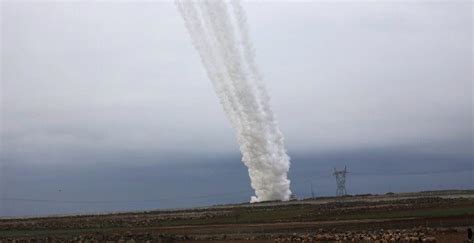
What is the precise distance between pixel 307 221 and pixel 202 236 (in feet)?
52.6

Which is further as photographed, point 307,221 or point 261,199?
point 261,199

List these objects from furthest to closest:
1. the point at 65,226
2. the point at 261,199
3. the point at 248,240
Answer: the point at 261,199, the point at 65,226, the point at 248,240

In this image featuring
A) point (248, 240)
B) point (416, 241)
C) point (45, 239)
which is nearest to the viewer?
point (416, 241)

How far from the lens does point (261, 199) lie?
377 feet

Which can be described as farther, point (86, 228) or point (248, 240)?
point (86, 228)

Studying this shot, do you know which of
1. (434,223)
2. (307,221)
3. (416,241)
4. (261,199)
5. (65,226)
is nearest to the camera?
(416,241)

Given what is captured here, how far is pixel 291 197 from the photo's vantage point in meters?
119

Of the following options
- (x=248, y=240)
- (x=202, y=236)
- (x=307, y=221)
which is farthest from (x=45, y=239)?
(x=307, y=221)

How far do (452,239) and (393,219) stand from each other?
19.8m

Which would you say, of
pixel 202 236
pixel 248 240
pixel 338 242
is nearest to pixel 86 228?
pixel 202 236

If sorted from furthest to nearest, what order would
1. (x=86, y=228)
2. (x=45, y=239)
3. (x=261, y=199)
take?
(x=261, y=199), (x=86, y=228), (x=45, y=239)

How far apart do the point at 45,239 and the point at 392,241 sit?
107ft

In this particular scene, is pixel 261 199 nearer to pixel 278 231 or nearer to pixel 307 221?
pixel 307 221

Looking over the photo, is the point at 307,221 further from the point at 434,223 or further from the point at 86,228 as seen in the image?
the point at 86,228
